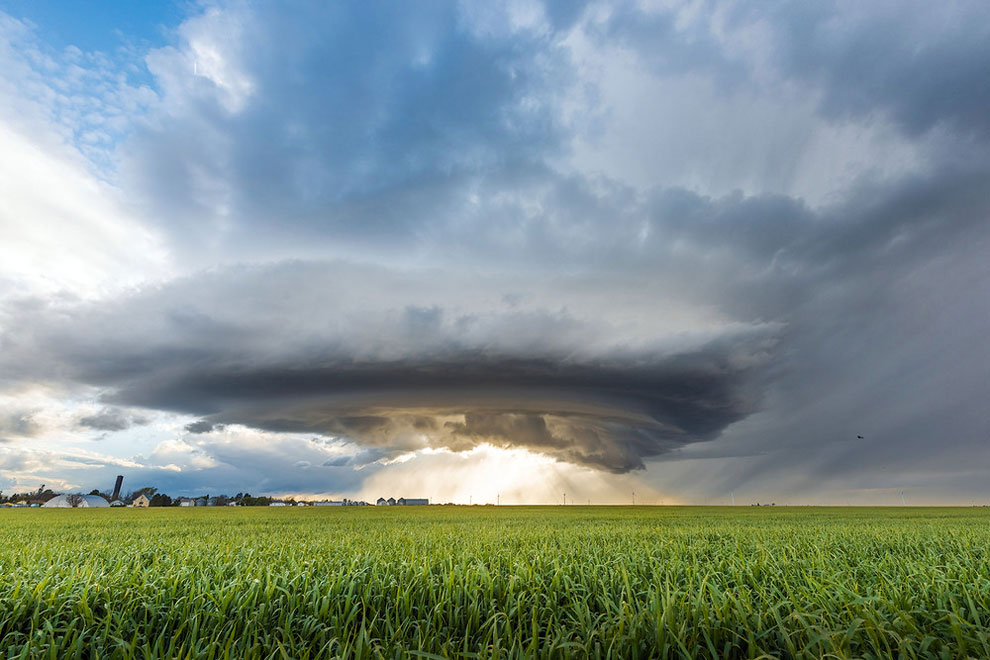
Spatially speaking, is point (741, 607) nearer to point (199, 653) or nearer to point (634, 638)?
point (634, 638)

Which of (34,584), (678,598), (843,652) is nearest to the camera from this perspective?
(843,652)

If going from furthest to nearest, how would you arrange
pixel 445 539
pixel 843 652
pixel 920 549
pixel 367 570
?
pixel 445 539, pixel 920 549, pixel 367 570, pixel 843 652

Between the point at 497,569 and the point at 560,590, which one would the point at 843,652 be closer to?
the point at 560,590

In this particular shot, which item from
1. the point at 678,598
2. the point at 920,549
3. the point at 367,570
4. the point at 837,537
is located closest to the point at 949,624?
the point at 678,598

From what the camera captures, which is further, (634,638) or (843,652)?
(634,638)

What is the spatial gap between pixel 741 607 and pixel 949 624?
2178mm

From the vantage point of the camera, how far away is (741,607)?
4.97 meters

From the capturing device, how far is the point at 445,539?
15133mm

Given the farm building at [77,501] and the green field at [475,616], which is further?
the farm building at [77,501]

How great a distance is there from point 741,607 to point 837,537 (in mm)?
13532

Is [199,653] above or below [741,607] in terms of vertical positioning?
below

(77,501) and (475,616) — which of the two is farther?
(77,501)

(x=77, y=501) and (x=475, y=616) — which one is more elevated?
(x=475, y=616)

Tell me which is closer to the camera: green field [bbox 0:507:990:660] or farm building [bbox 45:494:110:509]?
green field [bbox 0:507:990:660]
